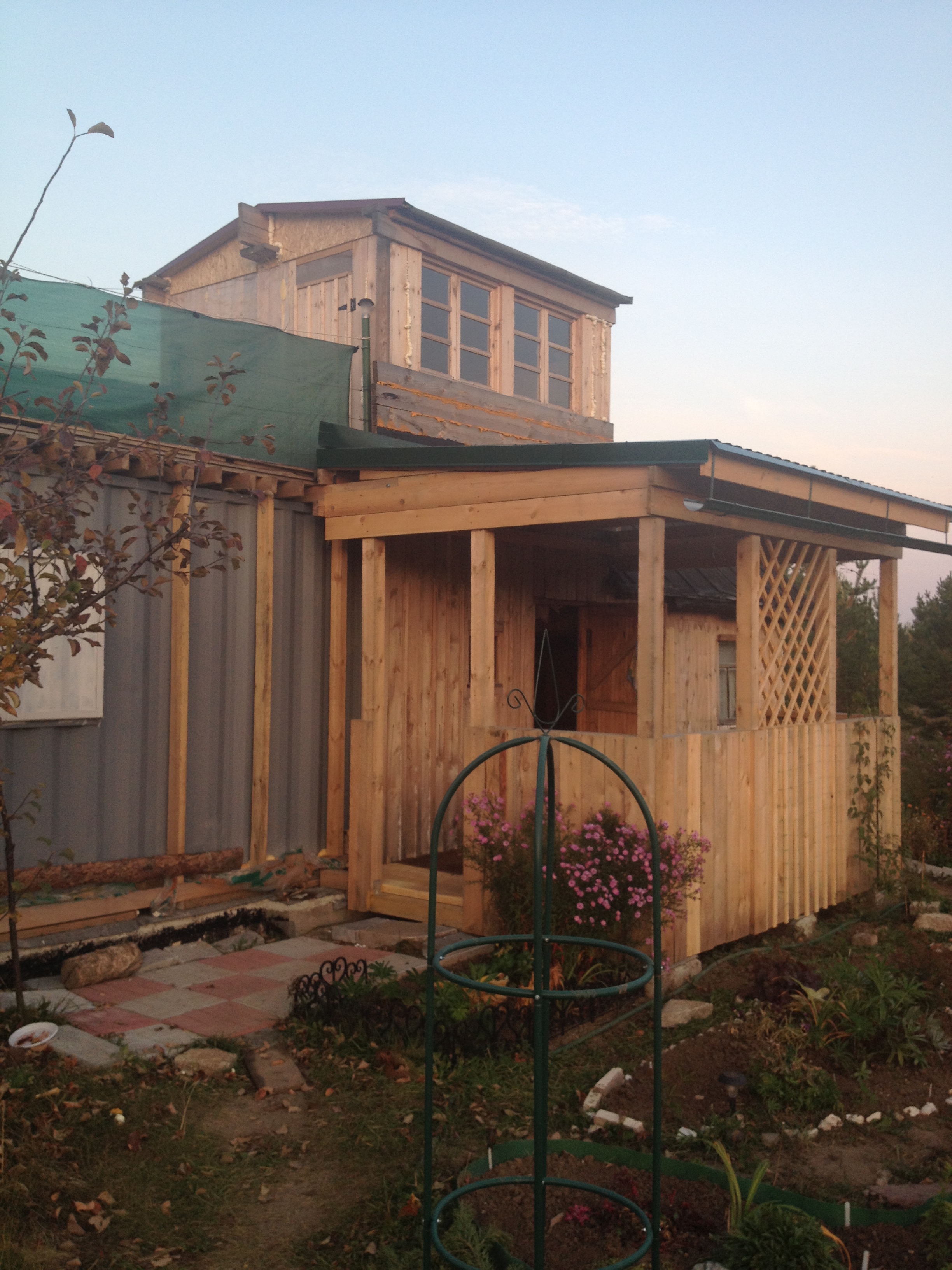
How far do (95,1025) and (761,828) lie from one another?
4.62m

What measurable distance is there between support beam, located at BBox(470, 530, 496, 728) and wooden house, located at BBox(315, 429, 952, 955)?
1 centimetres

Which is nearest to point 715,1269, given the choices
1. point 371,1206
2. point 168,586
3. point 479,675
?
point 371,1206

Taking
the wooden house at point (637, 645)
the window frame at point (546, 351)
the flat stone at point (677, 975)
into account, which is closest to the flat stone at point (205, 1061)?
the wooden house at point (637, 645)

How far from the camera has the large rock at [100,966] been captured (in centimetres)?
627

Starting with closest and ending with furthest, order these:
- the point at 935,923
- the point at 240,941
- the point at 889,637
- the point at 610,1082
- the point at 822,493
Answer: the point at 610,1082, the point at 240,941, the point at 822,493, the point at 935,923, the point at 889,637

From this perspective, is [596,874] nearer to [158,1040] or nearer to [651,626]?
[651,626]

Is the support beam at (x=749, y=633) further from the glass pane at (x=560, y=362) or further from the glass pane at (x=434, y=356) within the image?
the glass pane at (x=560, y=362)

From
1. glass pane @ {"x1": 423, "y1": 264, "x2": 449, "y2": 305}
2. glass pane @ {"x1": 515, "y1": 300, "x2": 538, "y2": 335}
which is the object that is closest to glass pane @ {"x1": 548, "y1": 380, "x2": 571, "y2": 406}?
glass pane @ {"x1": 515, "y1": 300, "x2": 538, "y2": 335}

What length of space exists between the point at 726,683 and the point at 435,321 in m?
6.02

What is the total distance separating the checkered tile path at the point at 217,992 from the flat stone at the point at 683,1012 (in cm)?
164

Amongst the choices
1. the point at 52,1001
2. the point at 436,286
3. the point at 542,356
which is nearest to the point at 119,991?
the point at 52,1001

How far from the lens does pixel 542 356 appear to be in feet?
42.0

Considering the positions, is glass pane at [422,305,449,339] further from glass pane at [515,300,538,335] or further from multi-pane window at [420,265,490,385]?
glass pane at [515,300,538,335]

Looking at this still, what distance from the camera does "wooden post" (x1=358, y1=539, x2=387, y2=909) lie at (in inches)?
315
